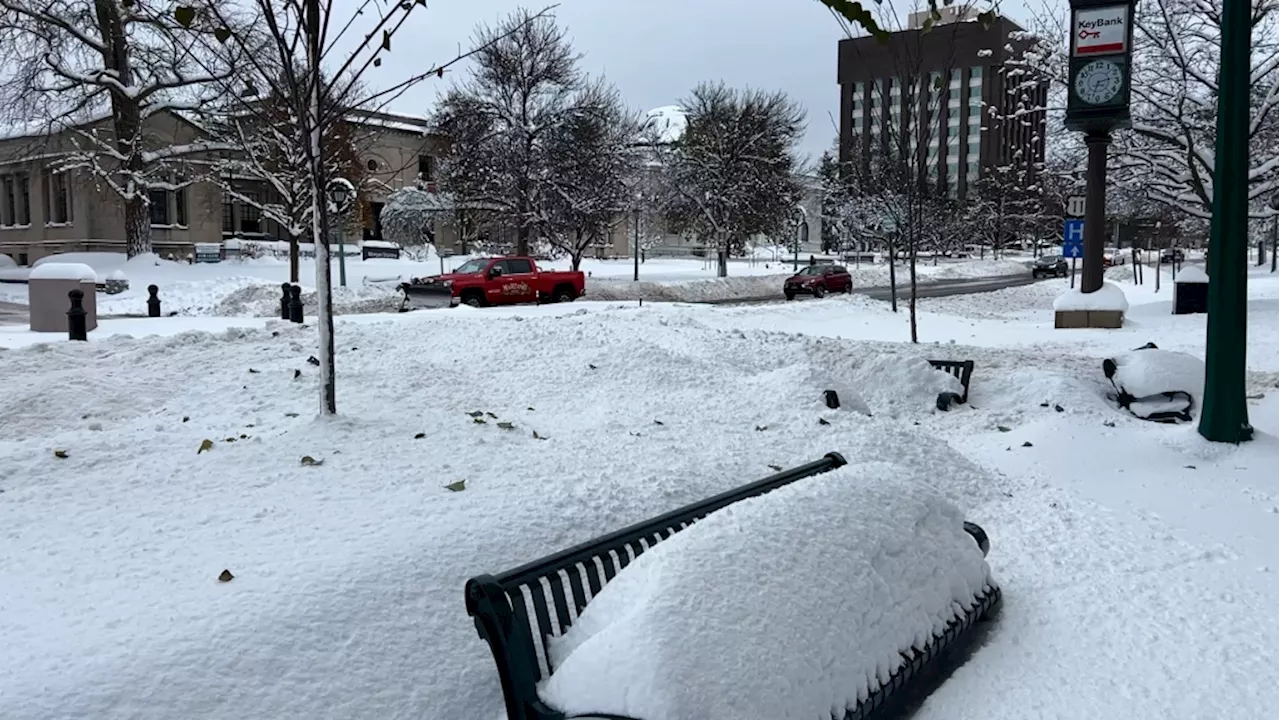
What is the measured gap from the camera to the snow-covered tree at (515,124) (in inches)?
1442

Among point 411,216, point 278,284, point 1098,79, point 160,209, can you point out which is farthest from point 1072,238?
point 160,209

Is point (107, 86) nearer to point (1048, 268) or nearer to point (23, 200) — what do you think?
point (23, 200)

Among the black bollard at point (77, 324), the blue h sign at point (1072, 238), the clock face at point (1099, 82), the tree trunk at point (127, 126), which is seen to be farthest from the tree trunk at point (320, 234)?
the tree trunk at point (127, 126)

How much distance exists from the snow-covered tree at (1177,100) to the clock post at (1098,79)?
4.69 ft

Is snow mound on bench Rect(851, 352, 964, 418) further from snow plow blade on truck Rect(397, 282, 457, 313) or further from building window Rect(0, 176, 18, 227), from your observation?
building window Rect(0, 176, 18, 227)

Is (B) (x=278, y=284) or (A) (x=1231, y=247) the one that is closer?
(A) (x=1231, y=247)

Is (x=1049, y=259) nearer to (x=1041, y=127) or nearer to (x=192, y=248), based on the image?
(x=1041, y=127)

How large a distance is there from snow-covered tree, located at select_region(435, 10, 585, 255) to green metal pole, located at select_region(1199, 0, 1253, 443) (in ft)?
103

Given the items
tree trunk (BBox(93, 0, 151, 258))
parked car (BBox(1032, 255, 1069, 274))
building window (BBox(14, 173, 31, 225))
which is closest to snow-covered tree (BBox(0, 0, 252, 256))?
tree trunk (BBox(93, 0, 151, 258))

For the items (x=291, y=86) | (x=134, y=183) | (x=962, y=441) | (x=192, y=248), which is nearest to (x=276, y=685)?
(x=291, y=86)

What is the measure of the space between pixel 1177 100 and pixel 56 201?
46.8 m

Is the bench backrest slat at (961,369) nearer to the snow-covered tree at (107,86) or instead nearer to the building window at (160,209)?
the snow-covered tree at (107,86)

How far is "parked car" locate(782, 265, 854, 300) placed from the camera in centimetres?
3362

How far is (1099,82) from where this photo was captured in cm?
1795
